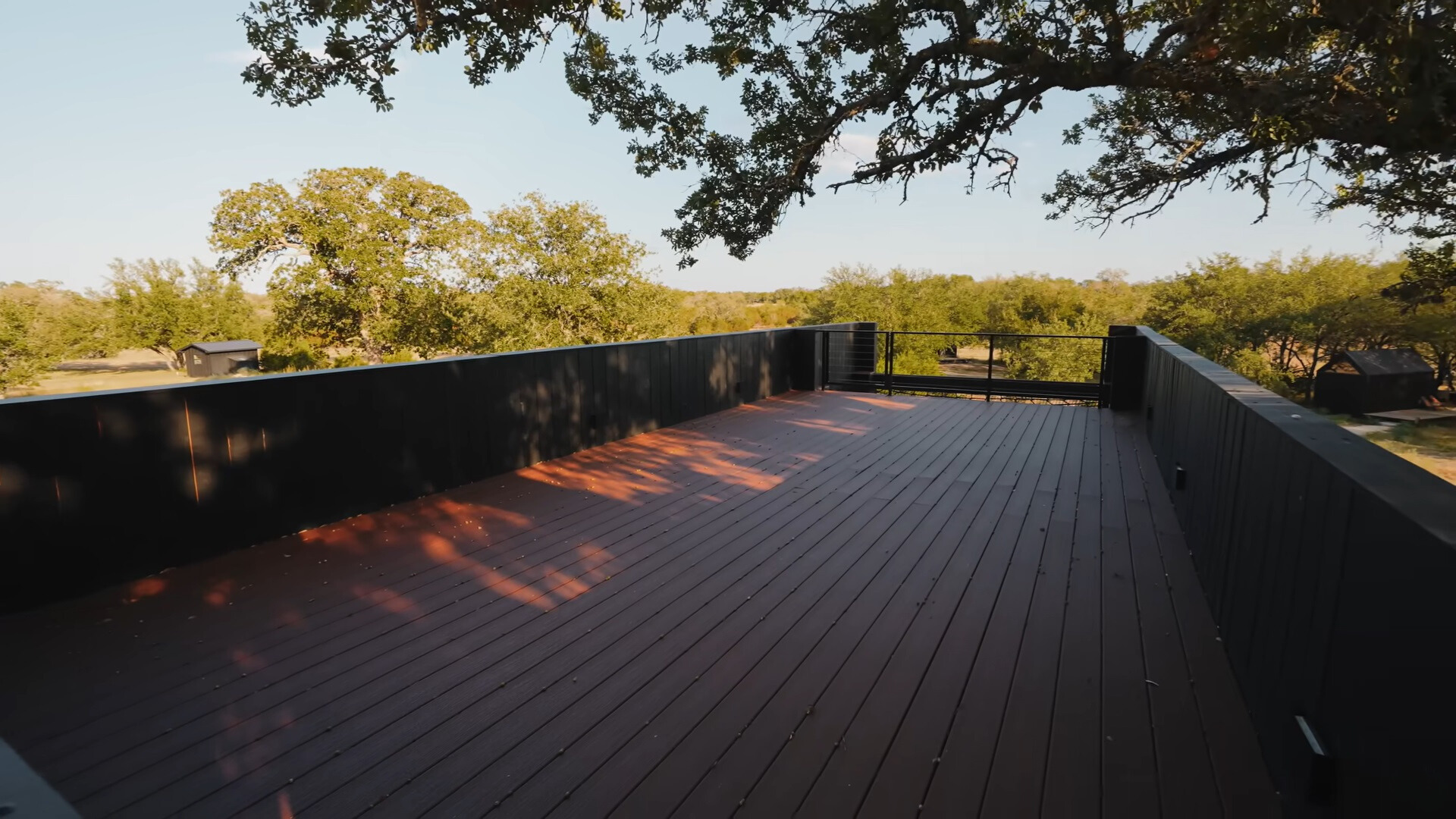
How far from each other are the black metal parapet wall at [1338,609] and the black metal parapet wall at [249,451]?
3.87m

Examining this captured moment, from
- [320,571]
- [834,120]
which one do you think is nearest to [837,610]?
[320,571]

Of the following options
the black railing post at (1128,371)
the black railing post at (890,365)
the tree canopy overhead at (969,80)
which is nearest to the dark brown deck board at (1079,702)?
the tree canopy overhead at (969,80)

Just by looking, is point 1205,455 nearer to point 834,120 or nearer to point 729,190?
point 834,120

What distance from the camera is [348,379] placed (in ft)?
11.4

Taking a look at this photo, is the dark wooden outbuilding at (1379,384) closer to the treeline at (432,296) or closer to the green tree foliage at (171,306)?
the treeline at (432,296)

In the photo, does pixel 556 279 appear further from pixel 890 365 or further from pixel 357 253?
pixel 890 365

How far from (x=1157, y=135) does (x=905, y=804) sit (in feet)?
21.8

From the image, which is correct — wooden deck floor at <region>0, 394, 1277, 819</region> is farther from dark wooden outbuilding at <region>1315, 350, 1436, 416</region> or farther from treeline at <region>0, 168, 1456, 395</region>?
dark wooden outbuilding at <region>1315, 350, 1436, 416</region>

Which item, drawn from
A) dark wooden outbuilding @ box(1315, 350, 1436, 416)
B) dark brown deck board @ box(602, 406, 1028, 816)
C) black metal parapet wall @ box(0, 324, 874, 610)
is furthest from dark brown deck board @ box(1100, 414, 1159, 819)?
dark wooden outbuilding @ box(1315, 350, 1436, 416)

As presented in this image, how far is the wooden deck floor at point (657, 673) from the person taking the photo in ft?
5.10

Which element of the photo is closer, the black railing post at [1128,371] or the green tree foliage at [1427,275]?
the black railing post at [1128,371]

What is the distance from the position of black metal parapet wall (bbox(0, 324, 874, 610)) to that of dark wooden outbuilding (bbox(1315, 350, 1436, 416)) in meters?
19.5

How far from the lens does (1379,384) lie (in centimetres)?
1539

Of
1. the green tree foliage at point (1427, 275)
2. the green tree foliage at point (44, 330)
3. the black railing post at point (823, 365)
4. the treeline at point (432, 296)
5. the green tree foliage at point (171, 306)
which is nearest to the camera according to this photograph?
the green tree foliage at point (1427, 275)
